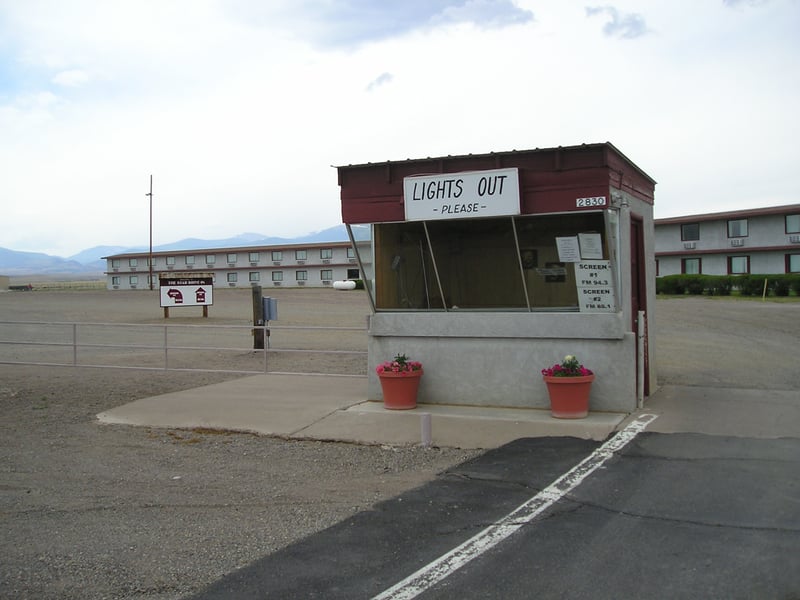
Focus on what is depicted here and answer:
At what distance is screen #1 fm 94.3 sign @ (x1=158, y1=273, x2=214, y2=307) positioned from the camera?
29828 millimetres

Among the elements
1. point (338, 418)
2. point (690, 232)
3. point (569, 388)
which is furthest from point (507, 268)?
point (690, 232)

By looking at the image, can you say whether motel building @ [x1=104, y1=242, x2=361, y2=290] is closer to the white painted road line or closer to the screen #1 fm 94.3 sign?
the screen #1 fm 94.3 sign

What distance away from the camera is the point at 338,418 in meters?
10.4

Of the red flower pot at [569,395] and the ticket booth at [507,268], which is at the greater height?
the ticket booth at [507,268]

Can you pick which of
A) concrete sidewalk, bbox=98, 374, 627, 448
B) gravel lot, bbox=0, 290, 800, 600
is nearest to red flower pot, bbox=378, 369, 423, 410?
concrete sidewalk, bbox=98, 374, 627, 448

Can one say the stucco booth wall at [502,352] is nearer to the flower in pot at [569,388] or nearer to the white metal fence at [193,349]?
the flower in pot at [569,388]

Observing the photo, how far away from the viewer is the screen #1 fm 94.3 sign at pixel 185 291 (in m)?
29.8

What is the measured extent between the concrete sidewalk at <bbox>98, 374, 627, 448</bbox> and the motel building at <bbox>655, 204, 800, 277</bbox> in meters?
43.5

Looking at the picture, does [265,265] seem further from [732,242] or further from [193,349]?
[193,349]

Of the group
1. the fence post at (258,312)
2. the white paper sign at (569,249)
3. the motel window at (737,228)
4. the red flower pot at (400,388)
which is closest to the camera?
the white paper sign at (569,249)

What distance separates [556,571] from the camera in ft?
15.9

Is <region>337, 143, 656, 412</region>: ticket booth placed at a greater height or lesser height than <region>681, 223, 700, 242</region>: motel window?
lesser

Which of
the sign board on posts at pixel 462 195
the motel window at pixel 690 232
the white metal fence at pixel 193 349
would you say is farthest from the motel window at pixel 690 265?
the sign board on posts at pixel 462 195

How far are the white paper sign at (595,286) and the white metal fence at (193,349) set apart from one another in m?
4.36
